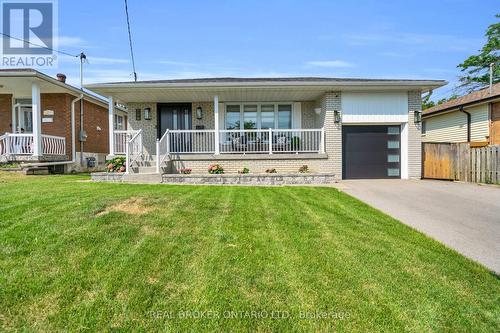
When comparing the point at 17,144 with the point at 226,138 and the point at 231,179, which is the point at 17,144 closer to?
the point at 226,138

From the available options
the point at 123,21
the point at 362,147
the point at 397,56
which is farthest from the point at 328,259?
the point at 397,56

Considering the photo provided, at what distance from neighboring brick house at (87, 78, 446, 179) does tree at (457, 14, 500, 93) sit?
24.5 m

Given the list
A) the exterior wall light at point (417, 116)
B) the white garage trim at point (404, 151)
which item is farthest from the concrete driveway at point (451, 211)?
the exterior wall light at point (417, 116)

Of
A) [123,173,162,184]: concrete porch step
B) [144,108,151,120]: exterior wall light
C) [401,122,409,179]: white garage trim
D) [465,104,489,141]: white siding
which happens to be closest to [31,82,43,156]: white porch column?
[144,108,151,120]: exterior wall light

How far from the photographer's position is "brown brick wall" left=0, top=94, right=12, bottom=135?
14039mm

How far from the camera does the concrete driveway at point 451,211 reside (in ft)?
13.4

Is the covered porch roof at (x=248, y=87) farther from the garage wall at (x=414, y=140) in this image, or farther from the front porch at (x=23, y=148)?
the front porch at (x=23, y=148)

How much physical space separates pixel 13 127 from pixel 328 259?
53.1 ft

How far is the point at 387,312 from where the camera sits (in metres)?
2.46

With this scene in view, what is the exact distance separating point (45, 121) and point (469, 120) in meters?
21.1

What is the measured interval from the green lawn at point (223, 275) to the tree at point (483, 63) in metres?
32.9

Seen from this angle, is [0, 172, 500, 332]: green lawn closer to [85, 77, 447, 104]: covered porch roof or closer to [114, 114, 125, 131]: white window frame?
[85, 77, 447, 104]: covered porch roof

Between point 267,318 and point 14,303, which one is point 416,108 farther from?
point 14,303

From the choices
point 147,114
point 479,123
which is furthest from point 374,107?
point 147,114
